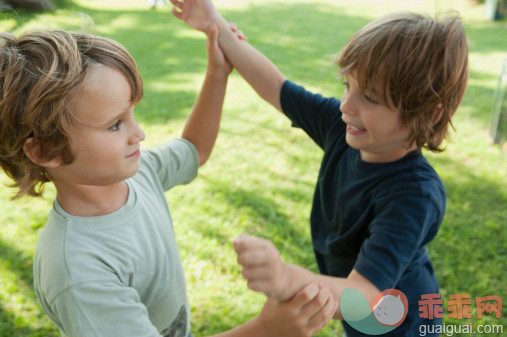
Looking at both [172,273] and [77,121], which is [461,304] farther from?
[77,121]

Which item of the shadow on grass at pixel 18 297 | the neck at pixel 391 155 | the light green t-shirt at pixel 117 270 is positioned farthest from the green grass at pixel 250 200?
the light green t-shirt at pixel 117 270

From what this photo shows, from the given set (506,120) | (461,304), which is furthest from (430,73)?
(506,120)

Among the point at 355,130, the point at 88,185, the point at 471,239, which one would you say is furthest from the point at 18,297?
the point at 471,239

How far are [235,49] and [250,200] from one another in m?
1.74

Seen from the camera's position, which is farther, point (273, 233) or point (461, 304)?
point (273, 233)

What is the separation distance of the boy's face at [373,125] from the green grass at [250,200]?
0.40 meters

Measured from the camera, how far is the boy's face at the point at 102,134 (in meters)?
1.17

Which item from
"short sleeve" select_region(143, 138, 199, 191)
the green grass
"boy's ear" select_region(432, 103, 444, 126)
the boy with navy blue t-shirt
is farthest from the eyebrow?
"boy's ear" select_region(432, 103, 444, 126)

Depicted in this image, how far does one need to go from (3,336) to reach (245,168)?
222 centimetres

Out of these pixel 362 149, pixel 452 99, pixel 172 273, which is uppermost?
pixel 452 99

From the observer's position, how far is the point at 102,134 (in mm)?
1209

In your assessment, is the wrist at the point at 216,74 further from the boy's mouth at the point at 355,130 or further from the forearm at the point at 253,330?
the forearm at the point at 253,330

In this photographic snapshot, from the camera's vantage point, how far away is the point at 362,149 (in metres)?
1.63

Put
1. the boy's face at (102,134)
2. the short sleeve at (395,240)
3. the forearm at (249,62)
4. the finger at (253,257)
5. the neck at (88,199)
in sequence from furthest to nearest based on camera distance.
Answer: the forearm at (249,62)
the short sleeve at (395,240)
the neck at (88,199)
the boy's face at (102,134)
the finger at (253,257)
